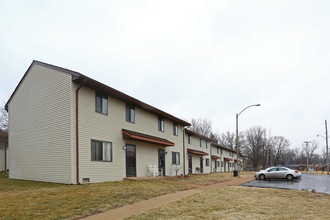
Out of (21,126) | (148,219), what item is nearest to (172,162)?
(21,126)

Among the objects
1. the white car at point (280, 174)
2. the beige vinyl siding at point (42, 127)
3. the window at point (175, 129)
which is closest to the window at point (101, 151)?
the beige vinyl siding at point (42, 127)

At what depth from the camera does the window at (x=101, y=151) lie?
49.2 feet

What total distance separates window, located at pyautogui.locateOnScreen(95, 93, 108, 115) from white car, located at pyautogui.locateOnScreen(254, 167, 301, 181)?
49.9ft

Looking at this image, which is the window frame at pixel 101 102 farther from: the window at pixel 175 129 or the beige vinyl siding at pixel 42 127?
the window at pixel 175 129

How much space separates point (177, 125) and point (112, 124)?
11.6 m

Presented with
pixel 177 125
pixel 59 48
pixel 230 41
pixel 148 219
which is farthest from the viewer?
pixel 177 125

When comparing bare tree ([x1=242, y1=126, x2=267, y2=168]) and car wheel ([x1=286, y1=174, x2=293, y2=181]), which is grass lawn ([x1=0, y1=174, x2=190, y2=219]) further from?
bare tree ([x1=242, y1=126, x2=267, y2=168])

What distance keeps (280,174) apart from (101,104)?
1664 centimetres

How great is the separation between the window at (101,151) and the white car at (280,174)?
46.3 feet

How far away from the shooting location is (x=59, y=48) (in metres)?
20.3

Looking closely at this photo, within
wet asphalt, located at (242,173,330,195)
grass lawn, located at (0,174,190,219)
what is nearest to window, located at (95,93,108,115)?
grass lawn, located at (0,174,190,219)

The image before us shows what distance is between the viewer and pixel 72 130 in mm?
13594

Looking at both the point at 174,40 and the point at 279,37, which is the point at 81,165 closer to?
the point at 174,40

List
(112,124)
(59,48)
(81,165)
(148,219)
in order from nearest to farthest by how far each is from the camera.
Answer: (148,219)
(81,165)
(112,124)
(59,48)
